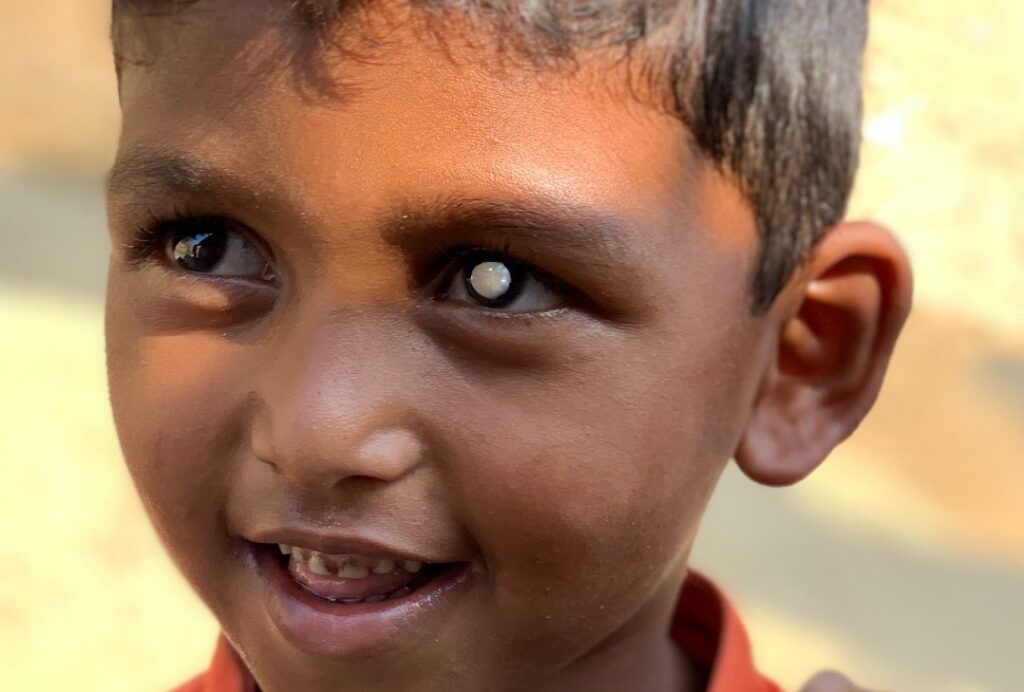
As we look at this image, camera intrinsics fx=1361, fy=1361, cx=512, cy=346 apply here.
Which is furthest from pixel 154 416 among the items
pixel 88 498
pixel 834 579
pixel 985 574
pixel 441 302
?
pixel 985 574

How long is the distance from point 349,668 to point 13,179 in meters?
2.23

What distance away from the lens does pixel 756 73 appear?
0.90m

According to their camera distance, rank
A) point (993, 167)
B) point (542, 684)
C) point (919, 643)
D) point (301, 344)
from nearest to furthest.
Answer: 1. point (301, 344)
2. point (542, 684)
3. point (919, 643)
4. point (993, 167)

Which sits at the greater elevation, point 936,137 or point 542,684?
point 936,137

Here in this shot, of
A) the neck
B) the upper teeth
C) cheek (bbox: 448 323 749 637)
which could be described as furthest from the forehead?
the neck

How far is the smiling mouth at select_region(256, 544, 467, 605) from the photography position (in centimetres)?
88

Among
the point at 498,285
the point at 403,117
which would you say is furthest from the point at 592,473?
the point at 403,117

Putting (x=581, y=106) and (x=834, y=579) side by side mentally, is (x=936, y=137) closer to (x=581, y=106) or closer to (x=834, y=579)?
(x=834, y=579)

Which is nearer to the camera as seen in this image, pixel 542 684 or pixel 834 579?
pixel 542 684

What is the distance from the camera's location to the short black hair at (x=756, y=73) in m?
0.80

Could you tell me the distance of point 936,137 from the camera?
2.77 meters

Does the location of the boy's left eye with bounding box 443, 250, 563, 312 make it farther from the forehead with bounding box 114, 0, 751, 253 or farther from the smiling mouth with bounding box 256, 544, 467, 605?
the smiling mouth with bounding box 256, 544, 467, 605

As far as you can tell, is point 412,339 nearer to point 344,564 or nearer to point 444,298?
point 444,298

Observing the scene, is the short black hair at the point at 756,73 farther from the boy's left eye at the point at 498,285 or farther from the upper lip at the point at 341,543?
the upper lip at the point at 341,543
